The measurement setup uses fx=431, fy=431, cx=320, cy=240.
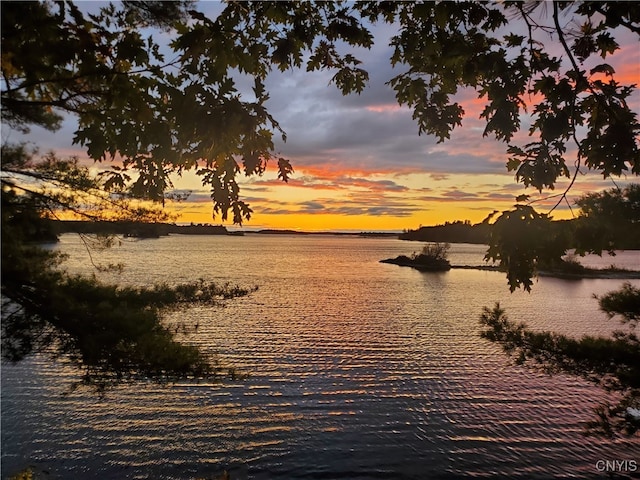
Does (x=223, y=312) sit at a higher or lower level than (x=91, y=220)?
lower

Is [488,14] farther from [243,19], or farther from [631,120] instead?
[243,19]

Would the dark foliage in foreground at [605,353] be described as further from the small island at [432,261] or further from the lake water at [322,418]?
the small island at [432,261]

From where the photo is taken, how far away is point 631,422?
1300 cm

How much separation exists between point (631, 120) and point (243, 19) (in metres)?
4.24

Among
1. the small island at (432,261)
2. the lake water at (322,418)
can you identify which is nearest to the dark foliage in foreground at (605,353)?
the lake water at (322,418)

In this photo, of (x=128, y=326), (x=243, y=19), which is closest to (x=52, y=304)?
(x=128, y=326)

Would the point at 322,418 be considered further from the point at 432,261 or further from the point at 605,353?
the point at 432,261

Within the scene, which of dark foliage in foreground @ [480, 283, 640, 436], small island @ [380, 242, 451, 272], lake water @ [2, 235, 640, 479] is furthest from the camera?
small island @ [380, 242, 451, 272]

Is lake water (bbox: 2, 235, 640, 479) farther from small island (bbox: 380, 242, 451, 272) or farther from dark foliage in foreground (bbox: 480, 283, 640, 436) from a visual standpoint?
small island (bbox: 380, 242, 451, 272)

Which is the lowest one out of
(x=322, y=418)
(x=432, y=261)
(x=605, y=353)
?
(x=322, y=418)

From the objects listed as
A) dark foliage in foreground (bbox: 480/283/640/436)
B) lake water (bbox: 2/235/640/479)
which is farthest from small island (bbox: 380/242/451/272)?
dark foliage in foreground (bbox: 480/283/640/436)

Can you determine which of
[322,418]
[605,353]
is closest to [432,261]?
[322,418]

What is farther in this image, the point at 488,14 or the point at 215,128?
the point at 488,14

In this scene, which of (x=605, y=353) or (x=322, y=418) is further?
(x=322, y=418)
